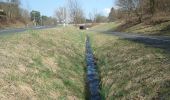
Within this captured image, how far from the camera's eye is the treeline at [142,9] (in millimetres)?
75088

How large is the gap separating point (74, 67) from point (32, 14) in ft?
514

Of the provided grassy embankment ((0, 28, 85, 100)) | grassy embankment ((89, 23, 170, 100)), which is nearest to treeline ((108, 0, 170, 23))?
grassy embankment ((0, 28, 85, 100))

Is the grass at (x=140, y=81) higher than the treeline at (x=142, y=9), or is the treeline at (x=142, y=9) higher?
the treeline at (x=142, y=9)

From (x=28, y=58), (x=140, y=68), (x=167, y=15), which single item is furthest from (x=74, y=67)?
(x=167, y=15)

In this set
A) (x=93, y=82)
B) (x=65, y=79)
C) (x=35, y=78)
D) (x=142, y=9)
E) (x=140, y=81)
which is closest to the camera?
(x=140, y=81)

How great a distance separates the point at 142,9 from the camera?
275 ft

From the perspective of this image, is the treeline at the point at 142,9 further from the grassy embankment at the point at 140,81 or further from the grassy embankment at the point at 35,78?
the grassy embankment at the point at 140,81

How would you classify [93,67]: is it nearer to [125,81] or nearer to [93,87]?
[93,87]

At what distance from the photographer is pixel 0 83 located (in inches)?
534

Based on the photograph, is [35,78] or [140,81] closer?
[140,81]

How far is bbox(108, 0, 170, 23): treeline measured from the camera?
75088 mm

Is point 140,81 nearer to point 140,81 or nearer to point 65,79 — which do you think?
point 140,81

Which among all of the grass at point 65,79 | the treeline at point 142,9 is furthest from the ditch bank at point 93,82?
the treeline at point 142,9

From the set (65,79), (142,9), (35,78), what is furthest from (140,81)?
(142,9)
